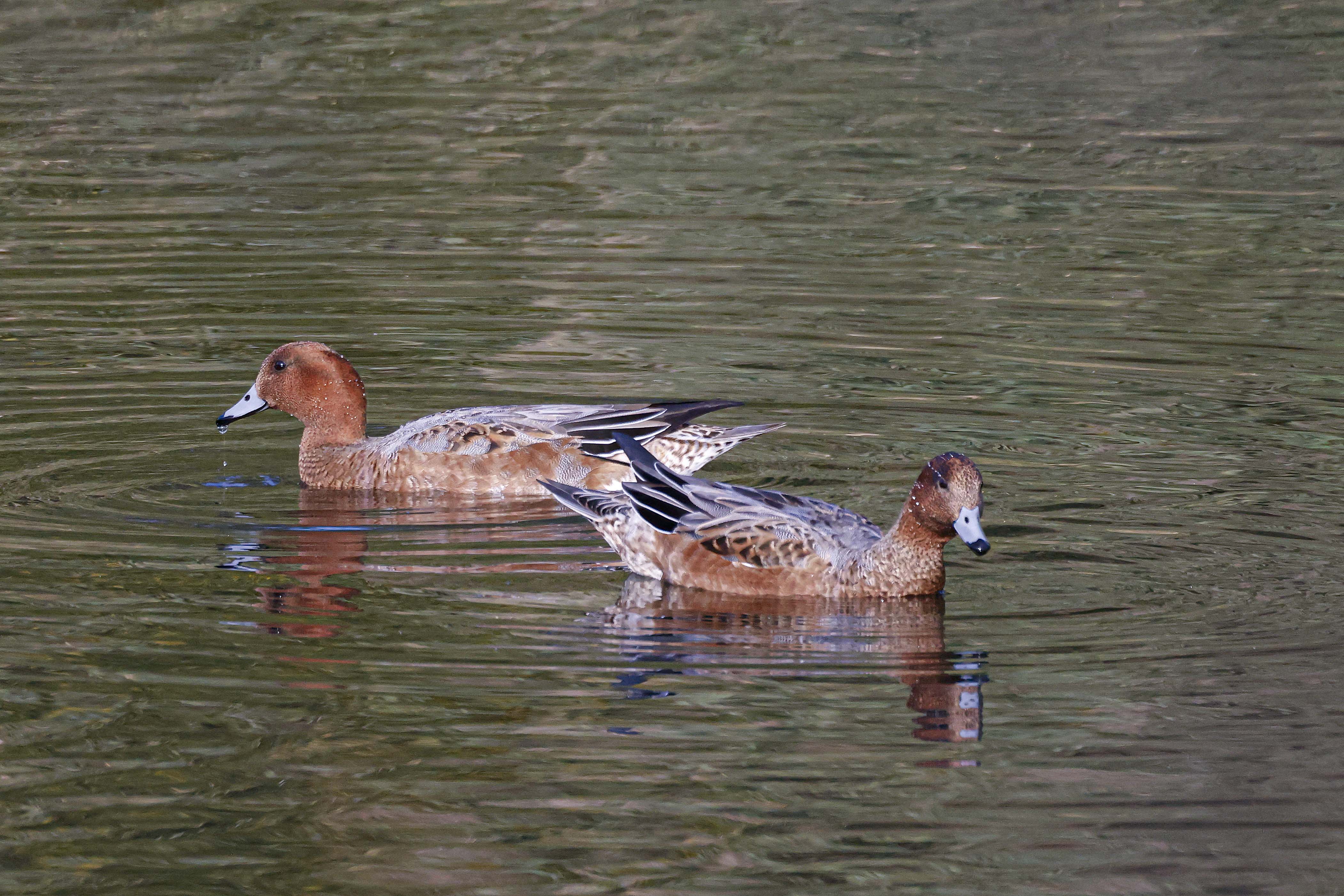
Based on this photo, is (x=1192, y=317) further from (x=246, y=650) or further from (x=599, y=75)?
(x=599, y=75)

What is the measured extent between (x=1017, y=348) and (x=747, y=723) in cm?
600

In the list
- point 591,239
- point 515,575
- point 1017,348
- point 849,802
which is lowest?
point 849,802

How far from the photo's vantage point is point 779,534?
8109 mm

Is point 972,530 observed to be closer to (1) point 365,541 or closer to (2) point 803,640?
(2) point 803,640

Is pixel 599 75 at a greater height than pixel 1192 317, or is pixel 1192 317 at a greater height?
pixel 599 75

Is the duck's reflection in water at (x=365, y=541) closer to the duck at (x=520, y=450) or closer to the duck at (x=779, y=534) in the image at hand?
the duck at (x=520, y=450)

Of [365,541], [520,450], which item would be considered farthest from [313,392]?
[365,541]

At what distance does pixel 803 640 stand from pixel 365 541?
232 centimetres

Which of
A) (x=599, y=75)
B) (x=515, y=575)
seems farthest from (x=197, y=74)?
(x=515, y=575)

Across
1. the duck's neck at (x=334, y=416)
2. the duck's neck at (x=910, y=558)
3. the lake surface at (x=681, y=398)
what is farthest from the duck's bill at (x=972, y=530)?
the duck's neck at (x=334, y=416)

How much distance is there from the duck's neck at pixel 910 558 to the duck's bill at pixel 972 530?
14 cm

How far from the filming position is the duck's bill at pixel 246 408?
10359mm

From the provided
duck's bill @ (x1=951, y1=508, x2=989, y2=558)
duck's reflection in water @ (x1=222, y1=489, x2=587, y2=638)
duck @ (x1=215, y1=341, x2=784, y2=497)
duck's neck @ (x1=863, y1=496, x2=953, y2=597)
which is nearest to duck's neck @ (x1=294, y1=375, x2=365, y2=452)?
duck @ (x1=215, y1=341, x2=784, y2=497)

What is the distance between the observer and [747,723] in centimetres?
650
